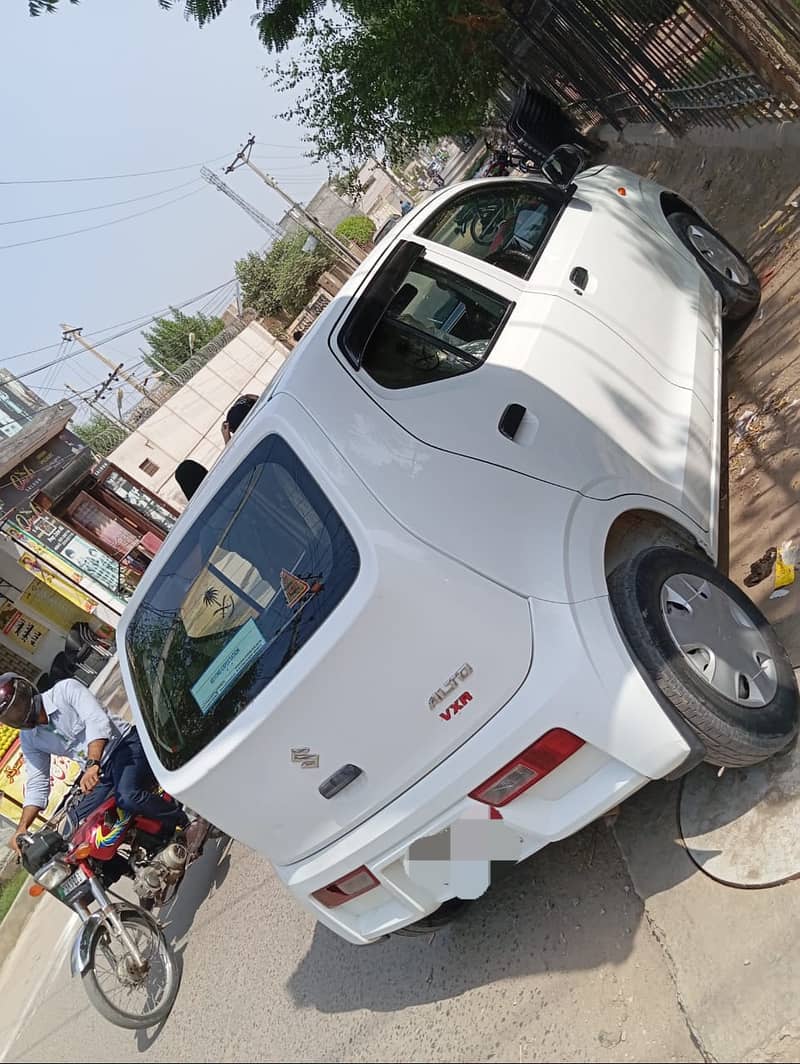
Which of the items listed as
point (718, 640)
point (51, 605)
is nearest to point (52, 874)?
point (718, 640)

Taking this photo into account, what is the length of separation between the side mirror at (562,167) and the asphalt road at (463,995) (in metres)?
3.62

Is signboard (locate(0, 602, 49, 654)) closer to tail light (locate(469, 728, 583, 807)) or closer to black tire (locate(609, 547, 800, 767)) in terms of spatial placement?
tail light (locate(469, 728, 583, 807))

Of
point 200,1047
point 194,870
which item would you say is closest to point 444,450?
point 200,1047

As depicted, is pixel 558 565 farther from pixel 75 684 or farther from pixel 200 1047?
pixel 75 684

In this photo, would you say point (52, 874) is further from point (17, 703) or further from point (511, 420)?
point (511, 420)

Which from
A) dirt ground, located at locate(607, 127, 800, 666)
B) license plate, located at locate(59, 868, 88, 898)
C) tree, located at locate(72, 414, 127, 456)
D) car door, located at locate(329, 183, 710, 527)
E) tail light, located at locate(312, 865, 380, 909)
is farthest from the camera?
tree, located at locate(72, 414, 127, 456)

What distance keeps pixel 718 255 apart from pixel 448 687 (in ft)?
12.4

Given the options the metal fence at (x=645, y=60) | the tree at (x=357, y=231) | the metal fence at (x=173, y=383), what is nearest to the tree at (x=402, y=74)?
the metal fence at (x=645, y=60)

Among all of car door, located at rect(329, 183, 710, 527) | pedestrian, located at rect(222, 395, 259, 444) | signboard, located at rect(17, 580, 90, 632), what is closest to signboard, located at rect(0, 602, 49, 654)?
signboard, located at rect(17, 580, 90, 632)

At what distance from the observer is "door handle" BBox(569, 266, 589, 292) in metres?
3.70

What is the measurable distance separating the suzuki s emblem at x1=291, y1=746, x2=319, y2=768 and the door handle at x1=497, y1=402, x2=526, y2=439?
1334 mm

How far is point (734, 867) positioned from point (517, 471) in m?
1.53

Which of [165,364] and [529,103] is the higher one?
[165,364]

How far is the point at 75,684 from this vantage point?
4.89 meters
